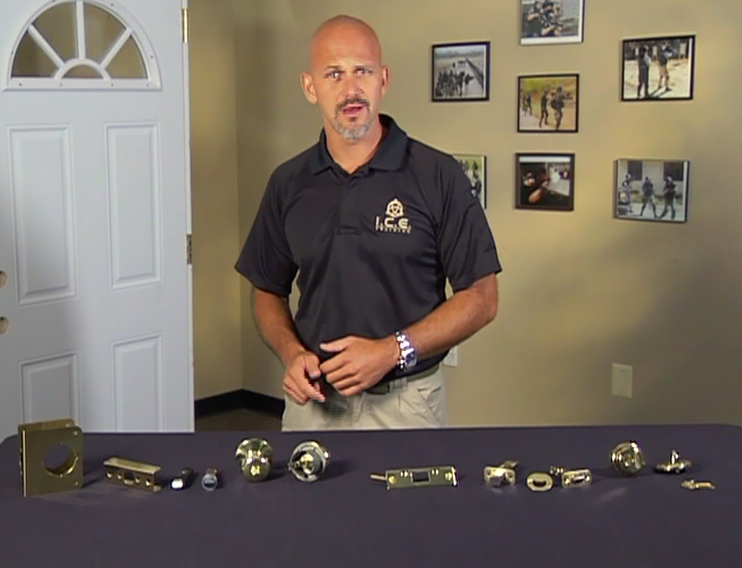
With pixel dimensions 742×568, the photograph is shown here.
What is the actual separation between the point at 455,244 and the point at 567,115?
178 cm

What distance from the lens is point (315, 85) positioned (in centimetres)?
228

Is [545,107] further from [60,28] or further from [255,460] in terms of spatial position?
[255,460]

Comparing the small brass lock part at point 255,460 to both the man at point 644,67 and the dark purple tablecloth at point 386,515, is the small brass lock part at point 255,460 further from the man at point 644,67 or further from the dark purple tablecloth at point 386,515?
the man at point 644,67

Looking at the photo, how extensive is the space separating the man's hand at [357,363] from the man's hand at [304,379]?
25mm

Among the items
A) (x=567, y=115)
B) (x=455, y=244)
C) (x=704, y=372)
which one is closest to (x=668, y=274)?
(x=704, y=372)

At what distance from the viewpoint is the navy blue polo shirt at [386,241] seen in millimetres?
2271

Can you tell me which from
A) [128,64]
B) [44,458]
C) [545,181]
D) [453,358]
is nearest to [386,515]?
[44,458]

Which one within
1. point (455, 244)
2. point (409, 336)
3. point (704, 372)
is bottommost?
point (704, 372)

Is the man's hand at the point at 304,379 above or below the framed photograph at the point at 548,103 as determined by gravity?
below

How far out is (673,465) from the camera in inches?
67.3

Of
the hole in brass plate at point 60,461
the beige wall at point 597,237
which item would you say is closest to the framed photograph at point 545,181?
the beige wall at point 597,237

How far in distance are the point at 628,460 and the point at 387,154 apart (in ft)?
3.04

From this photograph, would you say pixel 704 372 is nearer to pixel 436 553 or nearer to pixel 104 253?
pixel 104 253

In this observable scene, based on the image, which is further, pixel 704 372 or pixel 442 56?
pixel 442 56
